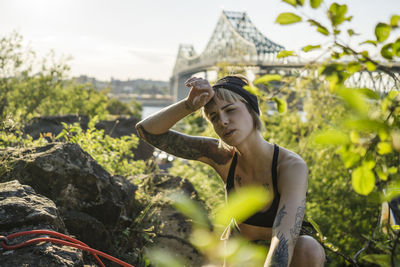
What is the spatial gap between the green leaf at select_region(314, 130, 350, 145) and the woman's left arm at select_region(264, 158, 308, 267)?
102 centimetres

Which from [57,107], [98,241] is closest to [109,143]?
[98,241]

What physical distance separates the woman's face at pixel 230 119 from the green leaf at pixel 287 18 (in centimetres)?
127

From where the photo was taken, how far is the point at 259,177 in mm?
2279

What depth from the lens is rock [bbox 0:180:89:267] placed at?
1.65m

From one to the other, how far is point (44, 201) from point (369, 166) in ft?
5.94

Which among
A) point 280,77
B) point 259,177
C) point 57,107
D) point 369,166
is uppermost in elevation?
point 280,77

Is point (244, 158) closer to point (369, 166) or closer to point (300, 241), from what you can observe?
point (300, 241)

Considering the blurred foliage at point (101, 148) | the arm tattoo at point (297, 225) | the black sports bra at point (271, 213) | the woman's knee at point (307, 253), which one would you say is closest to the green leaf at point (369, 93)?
the arm tattoo at point (297, 225)

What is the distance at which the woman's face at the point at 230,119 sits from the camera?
2.14 metres

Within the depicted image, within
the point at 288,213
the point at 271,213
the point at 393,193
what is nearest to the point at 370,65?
the point at 393,193

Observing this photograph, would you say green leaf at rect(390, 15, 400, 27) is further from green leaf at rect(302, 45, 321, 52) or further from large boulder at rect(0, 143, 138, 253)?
large boulder at rect(0, 143, 138, 253)

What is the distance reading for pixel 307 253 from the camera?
6.25 feet

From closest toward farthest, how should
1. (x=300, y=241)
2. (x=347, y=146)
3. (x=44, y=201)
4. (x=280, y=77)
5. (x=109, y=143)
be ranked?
(x=347, y=146) < (x=280, y=77) < (x=300, y=241) < (x=44, y=201) < (x=109, y=143)

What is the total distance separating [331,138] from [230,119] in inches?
57.5
